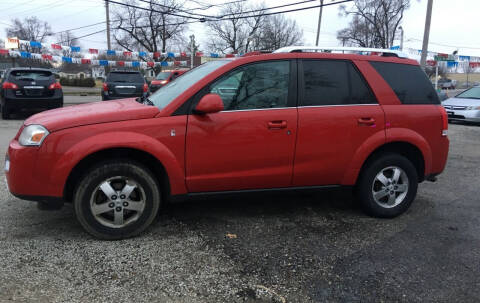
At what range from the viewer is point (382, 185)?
409 cm

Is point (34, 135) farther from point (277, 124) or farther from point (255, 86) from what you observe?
point (277, 124)

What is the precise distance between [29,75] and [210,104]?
10.0 metres

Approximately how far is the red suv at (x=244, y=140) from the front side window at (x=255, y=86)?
10mm

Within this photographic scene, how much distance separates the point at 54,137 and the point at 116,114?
526 millimetres

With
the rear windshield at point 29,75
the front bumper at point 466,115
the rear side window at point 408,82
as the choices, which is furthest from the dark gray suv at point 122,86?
the rear side window at point 408,82

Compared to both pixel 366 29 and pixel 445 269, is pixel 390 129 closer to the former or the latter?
pixel 445 269

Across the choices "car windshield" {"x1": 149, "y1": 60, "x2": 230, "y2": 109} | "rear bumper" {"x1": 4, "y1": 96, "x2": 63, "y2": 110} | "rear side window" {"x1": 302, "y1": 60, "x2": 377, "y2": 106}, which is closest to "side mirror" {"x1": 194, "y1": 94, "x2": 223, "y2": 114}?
"car windshield" {"x1": 149, "y1": 60, "x2": 230, "y2": 109}

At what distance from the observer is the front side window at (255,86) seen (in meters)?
3.60

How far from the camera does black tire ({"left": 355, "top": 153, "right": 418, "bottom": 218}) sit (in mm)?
4027

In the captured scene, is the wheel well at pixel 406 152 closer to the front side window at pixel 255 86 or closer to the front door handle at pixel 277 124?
the front door handle at pixel 277 124

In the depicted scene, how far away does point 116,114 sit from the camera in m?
3.33

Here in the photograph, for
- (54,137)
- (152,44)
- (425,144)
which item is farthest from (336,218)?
(152,44)

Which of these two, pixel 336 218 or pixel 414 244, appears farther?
pixel 336 218

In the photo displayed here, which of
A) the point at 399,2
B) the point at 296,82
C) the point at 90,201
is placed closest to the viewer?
the point at 90,201
